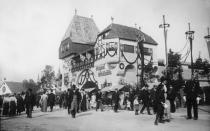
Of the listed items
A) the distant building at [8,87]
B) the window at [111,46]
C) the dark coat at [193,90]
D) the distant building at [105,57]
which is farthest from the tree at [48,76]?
the dark coat at [193,90]

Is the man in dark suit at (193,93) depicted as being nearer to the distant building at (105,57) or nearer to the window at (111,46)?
the distant building at (105,57)

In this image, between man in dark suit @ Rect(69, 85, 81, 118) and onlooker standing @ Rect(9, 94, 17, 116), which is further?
onlooker standing @ Rect(9, 94, 17, 116)

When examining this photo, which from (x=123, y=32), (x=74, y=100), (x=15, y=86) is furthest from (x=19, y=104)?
(x=15, y=86)

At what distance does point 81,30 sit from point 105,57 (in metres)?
17.4

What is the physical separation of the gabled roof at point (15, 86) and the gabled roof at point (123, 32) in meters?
49.1

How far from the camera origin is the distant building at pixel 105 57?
137ft

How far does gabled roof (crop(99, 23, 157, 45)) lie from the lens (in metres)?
43.2

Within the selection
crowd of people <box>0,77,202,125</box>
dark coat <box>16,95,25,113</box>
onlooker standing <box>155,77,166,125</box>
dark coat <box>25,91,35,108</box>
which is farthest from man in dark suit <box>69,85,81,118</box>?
onlooker standing <box>155,77,166,125</box>

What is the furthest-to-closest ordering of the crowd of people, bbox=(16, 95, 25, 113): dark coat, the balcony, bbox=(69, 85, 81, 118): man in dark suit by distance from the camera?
the balcony
bbox=(16, 95, 25, 113): dark coat
bbox=(69, 85, 81, 118): man in dark suit
the crowd of people

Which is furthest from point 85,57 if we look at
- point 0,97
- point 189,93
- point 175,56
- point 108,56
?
point 189,93

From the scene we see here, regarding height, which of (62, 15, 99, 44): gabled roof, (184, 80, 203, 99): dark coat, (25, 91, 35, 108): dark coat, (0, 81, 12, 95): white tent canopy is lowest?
(25, 91, 35, 108): dark coat

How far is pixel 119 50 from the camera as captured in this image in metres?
41.9

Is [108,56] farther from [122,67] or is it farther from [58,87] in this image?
[58,87]

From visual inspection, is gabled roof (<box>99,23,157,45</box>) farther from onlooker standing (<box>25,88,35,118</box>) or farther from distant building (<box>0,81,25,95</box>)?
distant building (<box>0,81,25,95</box>)
